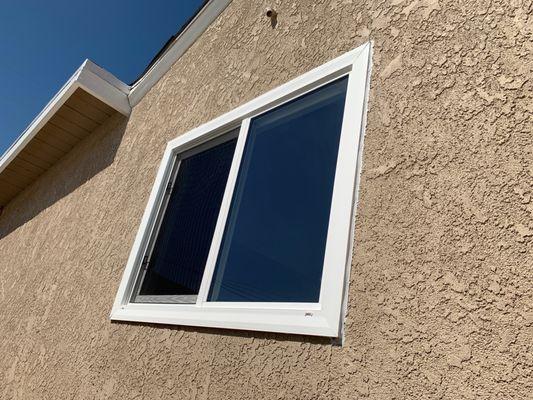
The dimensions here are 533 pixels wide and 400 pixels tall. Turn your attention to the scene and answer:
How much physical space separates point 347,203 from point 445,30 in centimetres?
101

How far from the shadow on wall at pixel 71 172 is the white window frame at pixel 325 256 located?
7.79 feet

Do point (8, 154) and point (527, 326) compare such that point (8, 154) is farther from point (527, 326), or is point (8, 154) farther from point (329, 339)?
point (527, 326)

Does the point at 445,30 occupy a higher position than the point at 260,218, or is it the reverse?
the point at 445,30

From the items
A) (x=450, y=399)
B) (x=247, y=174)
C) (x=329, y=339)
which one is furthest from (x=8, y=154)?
(x=450, y=399)

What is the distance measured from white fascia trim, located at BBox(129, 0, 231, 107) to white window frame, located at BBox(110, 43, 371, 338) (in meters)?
1.63

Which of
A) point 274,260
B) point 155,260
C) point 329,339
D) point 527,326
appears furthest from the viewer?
point 155,260

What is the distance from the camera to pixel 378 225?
195 centimetres

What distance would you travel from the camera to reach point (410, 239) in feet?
5.91

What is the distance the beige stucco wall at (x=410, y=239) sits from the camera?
4.92 feet

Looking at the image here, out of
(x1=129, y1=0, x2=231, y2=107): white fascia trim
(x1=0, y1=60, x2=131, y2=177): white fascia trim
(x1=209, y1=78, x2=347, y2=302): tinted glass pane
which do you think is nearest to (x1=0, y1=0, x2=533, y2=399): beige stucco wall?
(x1=209, y1=78, x2=347, y2=302): tinted glass pane

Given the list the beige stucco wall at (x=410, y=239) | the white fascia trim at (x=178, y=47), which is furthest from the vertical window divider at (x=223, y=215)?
the white fascia trim at (x=178, y=47)

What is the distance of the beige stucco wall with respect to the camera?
1500mm

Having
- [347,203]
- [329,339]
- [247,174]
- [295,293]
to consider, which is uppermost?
[247,174]

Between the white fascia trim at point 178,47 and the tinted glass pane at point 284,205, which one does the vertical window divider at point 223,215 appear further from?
the white fascia trim at point 178,47
